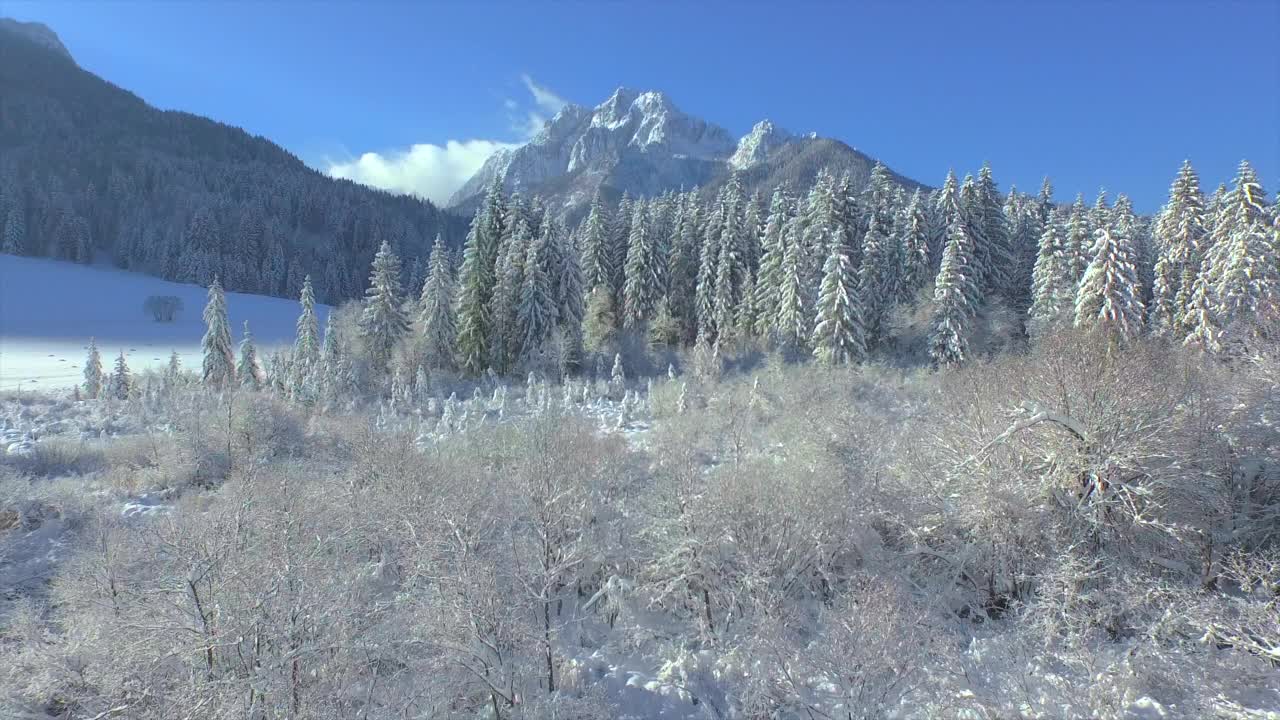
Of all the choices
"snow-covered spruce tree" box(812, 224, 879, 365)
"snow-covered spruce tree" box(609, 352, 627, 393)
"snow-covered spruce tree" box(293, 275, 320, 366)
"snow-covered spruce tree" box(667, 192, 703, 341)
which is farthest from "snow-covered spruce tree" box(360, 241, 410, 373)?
"snow-covered spruce tree" box(812, 224, 879, 365)

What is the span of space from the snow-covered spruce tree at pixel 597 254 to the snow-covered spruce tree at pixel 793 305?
16.0 metres

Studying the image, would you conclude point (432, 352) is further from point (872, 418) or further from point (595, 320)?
point (872, 418)

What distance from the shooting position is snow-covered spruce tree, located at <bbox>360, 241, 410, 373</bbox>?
47.4 metres

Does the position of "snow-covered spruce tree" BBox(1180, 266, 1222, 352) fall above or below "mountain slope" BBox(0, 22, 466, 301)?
below

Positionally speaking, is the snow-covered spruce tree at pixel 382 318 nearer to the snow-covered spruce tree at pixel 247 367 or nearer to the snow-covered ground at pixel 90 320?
the snow-covered spruce tree at pixel 247 367

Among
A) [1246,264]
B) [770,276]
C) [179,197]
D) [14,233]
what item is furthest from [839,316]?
[179,197]

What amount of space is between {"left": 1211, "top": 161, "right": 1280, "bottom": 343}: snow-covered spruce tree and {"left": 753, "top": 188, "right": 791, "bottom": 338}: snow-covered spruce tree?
25.2 metres

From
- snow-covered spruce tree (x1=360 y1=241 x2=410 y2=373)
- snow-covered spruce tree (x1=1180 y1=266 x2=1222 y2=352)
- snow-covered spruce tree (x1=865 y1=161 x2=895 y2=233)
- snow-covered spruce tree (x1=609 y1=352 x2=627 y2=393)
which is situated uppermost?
snow-covered spruce tree (x1=865 y1=161 x2=895 y2=233)

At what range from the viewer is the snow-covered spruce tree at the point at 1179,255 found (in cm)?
3938

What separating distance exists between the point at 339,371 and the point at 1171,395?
147 feet

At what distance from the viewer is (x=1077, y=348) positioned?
20094 millimetres

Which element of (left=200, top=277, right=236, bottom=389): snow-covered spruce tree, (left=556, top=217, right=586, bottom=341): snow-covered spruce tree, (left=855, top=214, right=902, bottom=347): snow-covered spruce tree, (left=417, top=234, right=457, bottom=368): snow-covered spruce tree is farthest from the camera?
(left=200, top=277, right=236, bottom=389): snow-covered spruce tree

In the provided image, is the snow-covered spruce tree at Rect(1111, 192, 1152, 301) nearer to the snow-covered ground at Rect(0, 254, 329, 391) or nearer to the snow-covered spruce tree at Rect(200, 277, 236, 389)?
the snow-covered spruce tree at Rect(200, 277, 236, 389)

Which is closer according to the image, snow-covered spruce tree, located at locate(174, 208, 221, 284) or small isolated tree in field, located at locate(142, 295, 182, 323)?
small isolated tree in field, located at locate(142, 295, 182, 323)
